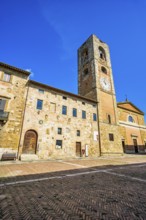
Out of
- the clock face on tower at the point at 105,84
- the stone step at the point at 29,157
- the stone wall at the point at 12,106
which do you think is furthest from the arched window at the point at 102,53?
the stone step at the point at 29,157

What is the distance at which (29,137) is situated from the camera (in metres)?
14.3

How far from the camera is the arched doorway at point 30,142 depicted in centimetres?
1387

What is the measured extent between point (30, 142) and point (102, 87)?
17.0 meters

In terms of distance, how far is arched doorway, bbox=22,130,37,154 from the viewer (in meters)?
13.9

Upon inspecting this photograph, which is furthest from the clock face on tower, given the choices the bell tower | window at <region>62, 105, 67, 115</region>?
window at <region>62, 105, 67, 115</region>

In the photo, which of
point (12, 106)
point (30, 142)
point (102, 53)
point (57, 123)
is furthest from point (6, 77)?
point (102, 53)

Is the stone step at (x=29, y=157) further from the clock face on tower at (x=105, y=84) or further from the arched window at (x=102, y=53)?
the arched window at (x=102, y=53)

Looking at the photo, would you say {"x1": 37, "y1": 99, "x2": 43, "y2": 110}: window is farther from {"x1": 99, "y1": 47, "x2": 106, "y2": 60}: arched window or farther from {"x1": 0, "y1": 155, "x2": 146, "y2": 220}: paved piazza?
{"x1": 99, "y1": 47, "x2": 106, "y2": 60}: arched window

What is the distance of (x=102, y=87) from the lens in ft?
78.4

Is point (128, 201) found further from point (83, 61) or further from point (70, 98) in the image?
point (83, 61)

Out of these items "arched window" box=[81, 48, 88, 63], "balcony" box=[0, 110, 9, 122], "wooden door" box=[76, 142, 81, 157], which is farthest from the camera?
"arched window" box=[81, 48, 88, 63]

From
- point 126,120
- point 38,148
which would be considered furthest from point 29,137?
point 126,120

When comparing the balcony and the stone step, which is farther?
the stone step

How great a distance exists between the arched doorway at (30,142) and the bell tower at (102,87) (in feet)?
35.5
